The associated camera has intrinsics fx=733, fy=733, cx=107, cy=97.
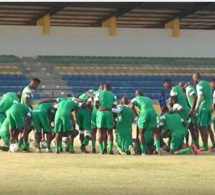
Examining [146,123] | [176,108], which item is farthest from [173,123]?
[146,123]

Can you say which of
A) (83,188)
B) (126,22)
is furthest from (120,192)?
(126,22)

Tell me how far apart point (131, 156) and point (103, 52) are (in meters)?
24.0

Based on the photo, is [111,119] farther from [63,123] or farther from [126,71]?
[126,71]

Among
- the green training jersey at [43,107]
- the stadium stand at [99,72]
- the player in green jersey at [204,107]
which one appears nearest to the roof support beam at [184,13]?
the stadium stand at [99,72]

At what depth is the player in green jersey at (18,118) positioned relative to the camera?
16.0m

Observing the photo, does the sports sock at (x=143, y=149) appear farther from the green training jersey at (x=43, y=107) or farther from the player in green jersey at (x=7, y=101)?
the player in green jersey at (x=7, y=101)

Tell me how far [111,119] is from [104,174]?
4446 mm

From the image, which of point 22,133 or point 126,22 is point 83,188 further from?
point 126,22

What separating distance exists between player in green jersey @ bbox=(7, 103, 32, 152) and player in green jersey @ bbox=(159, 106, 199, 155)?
9.63 feet

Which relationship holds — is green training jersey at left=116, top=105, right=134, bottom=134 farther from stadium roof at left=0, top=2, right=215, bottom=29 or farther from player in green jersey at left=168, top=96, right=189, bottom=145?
stadium roof at left=0, top=2, right=215, bottom=29

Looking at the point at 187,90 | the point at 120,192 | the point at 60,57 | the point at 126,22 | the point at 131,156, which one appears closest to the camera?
the point at 120,192

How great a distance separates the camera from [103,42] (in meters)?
→ 39.0

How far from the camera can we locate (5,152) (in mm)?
16047

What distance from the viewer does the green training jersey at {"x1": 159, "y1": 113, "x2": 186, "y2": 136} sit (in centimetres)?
1586
